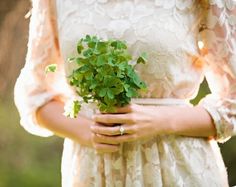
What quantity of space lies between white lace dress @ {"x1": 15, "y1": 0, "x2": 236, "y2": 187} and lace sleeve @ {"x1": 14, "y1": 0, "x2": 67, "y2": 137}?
35mm

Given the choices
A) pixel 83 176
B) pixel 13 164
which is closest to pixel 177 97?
pixel 83 176

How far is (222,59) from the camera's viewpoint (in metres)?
2.52

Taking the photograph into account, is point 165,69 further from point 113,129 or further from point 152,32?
point 113,129

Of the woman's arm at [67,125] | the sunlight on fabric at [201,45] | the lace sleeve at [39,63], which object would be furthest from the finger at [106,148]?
the sunlight on fabric at [201,45]

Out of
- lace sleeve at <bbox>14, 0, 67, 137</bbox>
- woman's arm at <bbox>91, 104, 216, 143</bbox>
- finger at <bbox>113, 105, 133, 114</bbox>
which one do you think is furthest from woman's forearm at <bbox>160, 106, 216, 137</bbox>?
lace sleeve at <bbox>14, 0, 67, 137</bbox>

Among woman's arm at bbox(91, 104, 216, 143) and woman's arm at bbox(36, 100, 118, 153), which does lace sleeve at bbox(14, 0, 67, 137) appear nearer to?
woman's arm at bbox(36, 100, 118, 153)

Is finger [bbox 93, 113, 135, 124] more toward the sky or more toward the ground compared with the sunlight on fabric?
more toward the ground

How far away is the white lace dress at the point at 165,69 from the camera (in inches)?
96.7

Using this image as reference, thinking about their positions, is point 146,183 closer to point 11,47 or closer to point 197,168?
point 197,168

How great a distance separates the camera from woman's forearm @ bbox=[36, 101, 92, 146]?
8.24 feet

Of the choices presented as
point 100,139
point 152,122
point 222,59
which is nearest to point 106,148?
point 100,139

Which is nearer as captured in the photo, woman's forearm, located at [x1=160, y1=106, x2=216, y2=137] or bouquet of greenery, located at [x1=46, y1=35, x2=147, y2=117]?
bouquet of greenery, located at [x1=46, y1=35, x2=147, y2=117]

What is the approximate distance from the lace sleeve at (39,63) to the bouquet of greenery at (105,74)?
0.91ft

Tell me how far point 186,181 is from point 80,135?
0.29 meters
